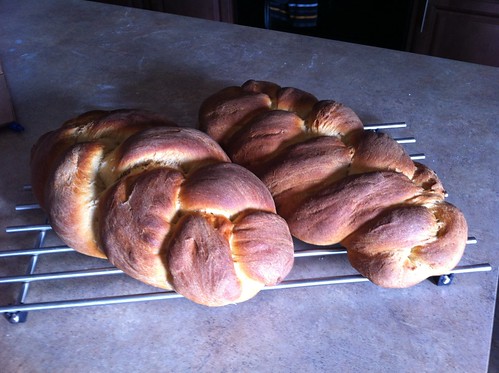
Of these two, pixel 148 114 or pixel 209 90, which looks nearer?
pixel 148 114

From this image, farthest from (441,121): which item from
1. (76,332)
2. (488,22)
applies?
(488,22)

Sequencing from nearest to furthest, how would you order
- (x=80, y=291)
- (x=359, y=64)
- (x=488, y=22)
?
(x=80, y=291), (x=359, y=64), (x=488, y=22)

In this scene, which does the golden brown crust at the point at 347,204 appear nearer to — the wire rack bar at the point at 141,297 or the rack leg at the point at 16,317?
the wire rack bar at the point at 141,297

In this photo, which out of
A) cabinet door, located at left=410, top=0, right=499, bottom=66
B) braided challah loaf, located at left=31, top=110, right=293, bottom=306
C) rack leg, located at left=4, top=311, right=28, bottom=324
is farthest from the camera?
cabinet door, located at left=410, top=0, right=499, bottom=66

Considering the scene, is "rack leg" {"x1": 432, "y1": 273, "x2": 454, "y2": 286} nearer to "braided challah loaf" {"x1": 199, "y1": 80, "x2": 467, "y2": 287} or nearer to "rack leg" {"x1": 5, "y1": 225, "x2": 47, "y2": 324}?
"braided challah loaf" {"x1": 199, "y1": 80, "x2": 467, "y2": 287}

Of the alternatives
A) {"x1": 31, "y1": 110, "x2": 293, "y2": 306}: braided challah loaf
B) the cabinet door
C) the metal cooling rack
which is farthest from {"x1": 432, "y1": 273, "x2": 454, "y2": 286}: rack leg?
the cabinet door

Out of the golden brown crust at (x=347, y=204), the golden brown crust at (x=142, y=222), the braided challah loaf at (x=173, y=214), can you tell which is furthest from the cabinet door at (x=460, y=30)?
the golden brown crust at (x=142, y=222)

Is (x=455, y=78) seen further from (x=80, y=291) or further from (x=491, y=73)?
(x=80, y=291)
